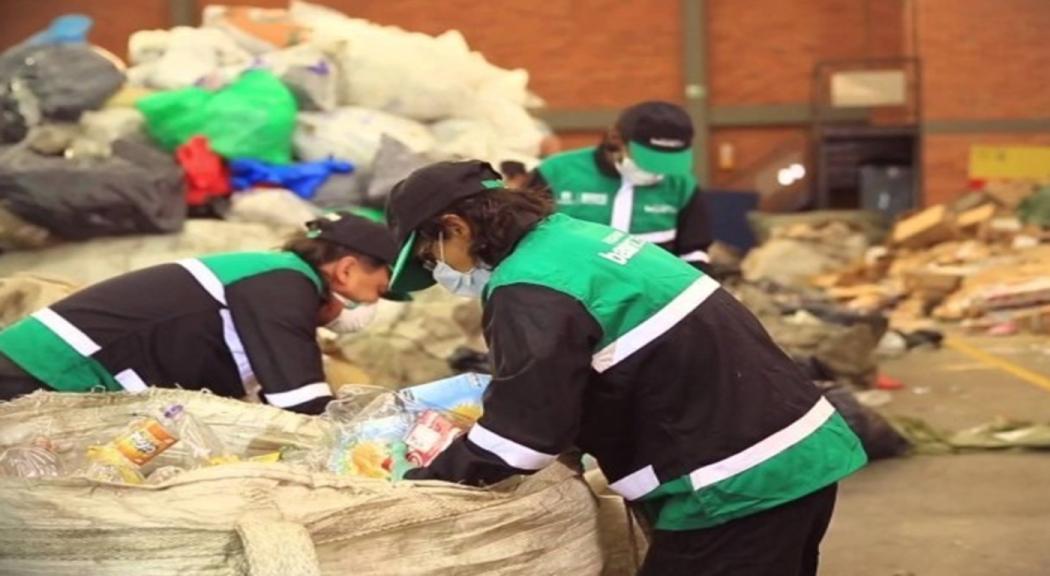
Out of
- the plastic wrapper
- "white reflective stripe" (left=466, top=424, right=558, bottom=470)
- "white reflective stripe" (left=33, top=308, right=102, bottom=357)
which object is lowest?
"white reflective stripe" (left=33, top=308, right=102, bottom=357)

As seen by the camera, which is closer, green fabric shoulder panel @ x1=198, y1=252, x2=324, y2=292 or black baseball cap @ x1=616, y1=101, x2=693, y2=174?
green fabric shoulder panel @ x1=198, y1=252, x2=324, y2=292

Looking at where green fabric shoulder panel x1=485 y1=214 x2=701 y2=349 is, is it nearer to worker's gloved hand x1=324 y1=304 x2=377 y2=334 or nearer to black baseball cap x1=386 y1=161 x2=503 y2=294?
black baseball cap x1=386 y1=161 x2=503 y2=294

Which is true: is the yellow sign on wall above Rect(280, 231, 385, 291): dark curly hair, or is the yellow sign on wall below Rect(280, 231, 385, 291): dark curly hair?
below

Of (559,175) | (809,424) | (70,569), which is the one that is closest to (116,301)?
(70,569)

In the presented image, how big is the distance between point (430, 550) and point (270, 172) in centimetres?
445

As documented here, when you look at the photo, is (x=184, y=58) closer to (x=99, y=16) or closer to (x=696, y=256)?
(x=696, y=256)

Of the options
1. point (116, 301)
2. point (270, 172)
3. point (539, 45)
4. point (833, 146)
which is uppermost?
point (116, 301)

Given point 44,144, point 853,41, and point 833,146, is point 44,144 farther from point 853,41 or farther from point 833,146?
point 853,41

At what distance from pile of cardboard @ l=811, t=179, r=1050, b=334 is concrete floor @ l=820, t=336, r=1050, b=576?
201 cm

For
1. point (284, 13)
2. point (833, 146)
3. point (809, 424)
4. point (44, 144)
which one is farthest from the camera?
point (833, 146)

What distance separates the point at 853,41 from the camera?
14805 millimetres

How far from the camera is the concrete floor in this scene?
4117 mm

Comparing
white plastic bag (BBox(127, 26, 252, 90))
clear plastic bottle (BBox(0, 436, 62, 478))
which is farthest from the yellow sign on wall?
clear plastic bottle (BBox(0, 436, 62, 478))

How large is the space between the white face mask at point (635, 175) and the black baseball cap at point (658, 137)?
49 mm
